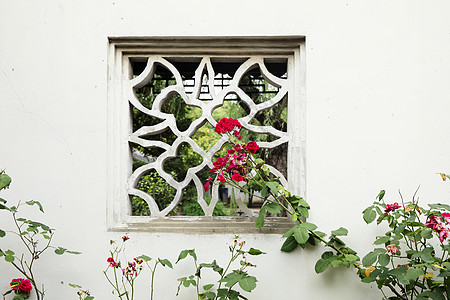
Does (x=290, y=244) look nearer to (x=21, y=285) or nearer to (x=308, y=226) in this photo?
(x=308, y=226)

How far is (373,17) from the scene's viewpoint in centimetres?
180

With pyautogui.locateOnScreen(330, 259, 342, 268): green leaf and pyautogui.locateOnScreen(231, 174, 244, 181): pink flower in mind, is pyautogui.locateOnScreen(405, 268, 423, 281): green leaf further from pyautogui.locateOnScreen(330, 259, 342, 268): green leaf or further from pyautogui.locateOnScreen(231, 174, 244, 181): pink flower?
pyautogui.locateOnScreen(231, 174, 244, 181): pink flower

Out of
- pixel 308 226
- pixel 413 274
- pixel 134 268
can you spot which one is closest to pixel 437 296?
pixel 413 274

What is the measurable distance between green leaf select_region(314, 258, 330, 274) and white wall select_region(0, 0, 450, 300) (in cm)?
7

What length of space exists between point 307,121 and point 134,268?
1.07 meters

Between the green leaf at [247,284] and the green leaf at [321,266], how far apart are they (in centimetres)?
32

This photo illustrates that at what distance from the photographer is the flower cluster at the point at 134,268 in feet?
5.33

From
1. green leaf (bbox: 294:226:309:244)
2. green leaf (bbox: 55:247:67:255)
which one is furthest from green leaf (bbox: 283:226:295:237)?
green leaf (bbox: 55:247:67:255)

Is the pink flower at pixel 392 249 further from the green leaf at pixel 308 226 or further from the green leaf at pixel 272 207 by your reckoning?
the green leaf at pixel 272 207

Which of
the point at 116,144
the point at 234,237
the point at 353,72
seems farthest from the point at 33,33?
the point at 353,72

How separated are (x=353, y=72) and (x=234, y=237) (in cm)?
100

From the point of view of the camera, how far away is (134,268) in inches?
65.0

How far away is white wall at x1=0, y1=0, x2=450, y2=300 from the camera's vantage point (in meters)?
1.76

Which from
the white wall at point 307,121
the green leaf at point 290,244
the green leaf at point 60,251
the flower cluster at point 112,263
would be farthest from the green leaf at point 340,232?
the green leaf at point 60,251
